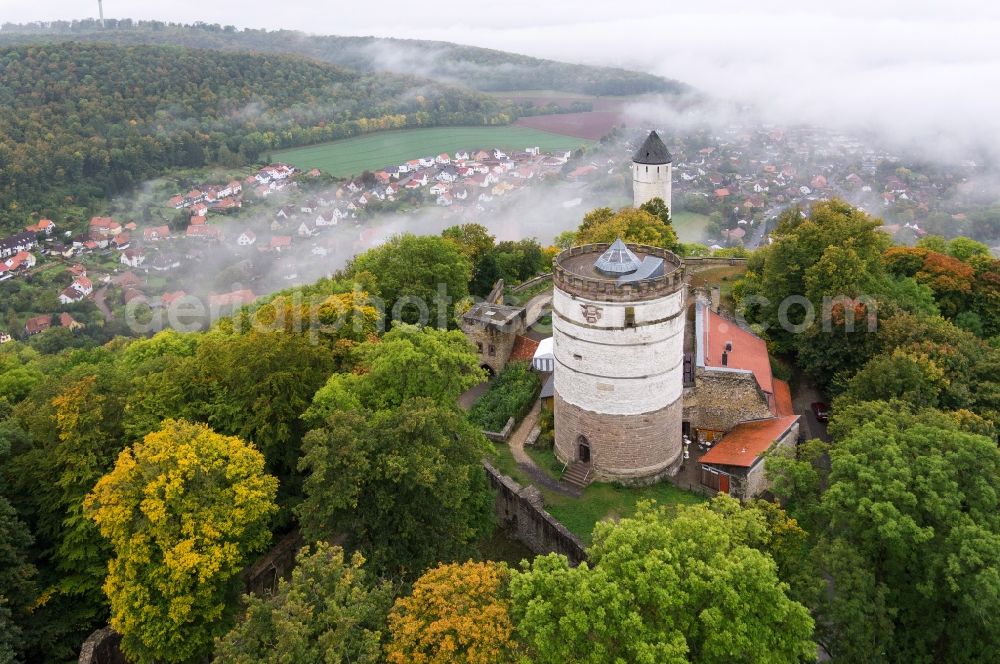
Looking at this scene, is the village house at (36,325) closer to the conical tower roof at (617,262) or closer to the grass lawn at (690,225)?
the conical tower roof at (617,262)

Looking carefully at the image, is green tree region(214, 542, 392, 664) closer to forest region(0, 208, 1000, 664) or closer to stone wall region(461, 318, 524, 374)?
forest region(0, 208, 1000, 664)

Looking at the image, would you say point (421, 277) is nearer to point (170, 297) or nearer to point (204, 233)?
point (170, 297)

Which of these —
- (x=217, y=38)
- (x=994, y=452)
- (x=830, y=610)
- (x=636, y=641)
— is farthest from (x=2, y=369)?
(x=217, y=38)

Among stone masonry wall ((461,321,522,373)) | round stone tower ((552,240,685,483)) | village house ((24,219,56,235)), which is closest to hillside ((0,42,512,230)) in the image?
village house ((24,219,56,235))

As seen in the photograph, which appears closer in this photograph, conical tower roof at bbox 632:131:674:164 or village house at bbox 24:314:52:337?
conical tower roof at bbox 632:131:674:164

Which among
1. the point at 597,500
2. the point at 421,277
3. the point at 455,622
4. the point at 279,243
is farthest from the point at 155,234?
Answer: the point at 455,622
